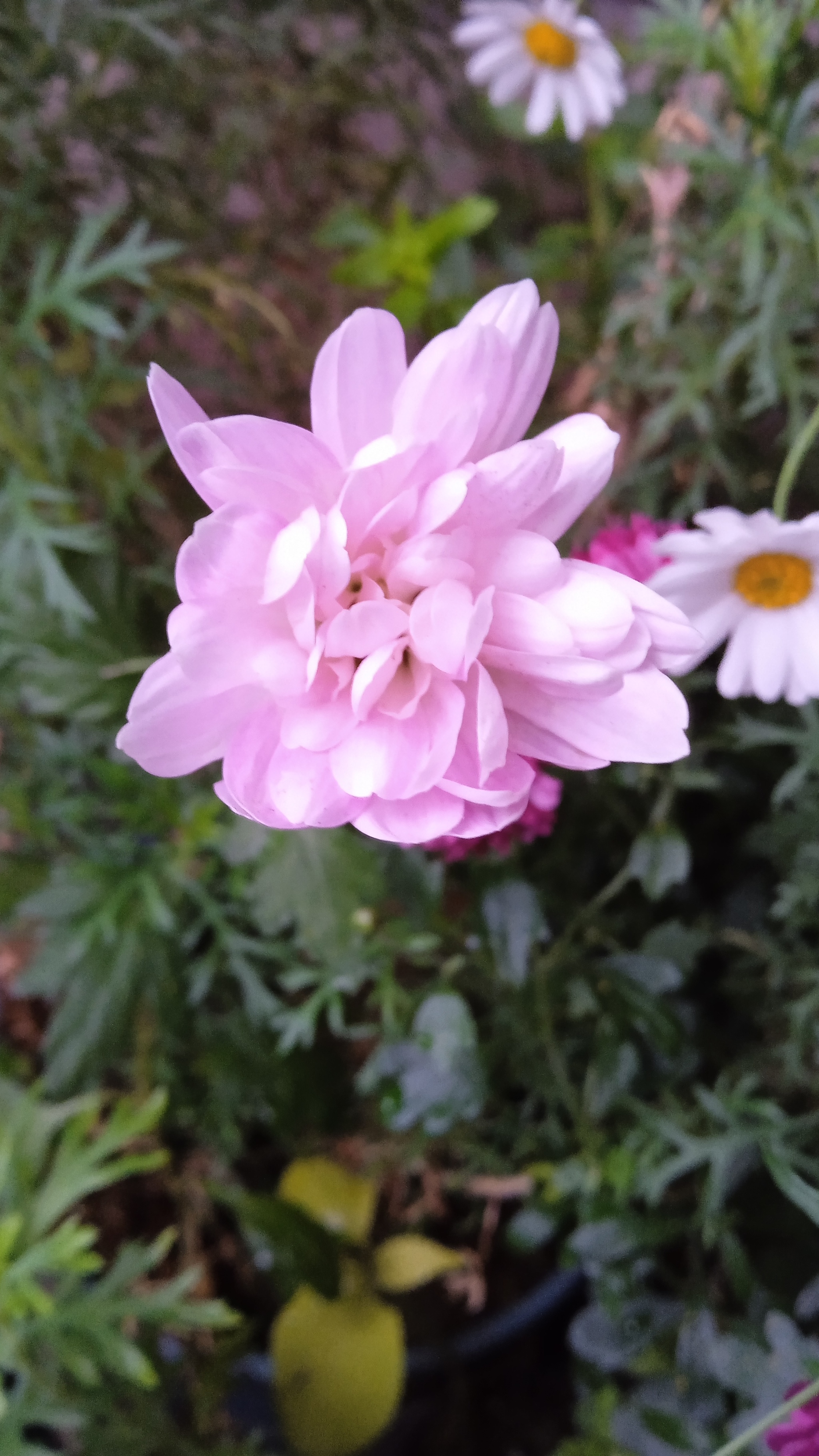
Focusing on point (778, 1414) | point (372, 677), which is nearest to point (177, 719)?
point (372, 677)

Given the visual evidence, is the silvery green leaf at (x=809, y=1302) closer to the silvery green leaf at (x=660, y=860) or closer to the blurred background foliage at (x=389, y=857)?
the blurred background foliage at (x=389, y=857)

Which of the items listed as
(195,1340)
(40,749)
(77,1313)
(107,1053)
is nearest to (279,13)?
(40,749)

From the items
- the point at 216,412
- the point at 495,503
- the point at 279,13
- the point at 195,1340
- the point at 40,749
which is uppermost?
the point at 279,13

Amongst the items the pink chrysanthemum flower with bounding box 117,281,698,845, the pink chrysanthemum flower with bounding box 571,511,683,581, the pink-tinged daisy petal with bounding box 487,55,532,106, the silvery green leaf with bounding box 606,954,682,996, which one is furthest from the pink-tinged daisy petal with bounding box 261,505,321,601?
the pink-tinged daisy petal with bounding box 487,55,532,106

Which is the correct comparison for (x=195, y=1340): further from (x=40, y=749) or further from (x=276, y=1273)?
(x=40, y=749)

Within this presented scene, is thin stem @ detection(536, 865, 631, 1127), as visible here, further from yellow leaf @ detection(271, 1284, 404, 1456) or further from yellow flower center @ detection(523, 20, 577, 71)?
yellow flower center @ detection(523, 20, 577, 71)

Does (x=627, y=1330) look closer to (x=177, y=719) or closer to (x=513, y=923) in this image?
(x=513, y=923)

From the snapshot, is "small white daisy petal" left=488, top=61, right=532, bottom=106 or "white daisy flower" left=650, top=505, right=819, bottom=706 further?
"small white daisy petal" left=488, top=61, right=532, bottom=106
